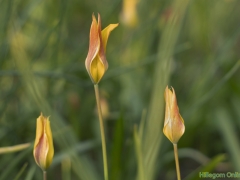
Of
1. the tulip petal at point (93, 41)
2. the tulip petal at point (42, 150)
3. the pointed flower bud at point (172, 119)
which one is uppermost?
the tulip petal at point (93, 41)

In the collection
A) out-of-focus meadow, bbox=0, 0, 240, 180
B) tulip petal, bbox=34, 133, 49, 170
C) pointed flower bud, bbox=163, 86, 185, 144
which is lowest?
tulip petal, bbox=34, 133, 49, 170

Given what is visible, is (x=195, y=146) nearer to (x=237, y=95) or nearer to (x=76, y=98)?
(x=237, y=95)

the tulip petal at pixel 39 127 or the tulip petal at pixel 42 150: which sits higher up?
the tulip petal at pixel 39 127

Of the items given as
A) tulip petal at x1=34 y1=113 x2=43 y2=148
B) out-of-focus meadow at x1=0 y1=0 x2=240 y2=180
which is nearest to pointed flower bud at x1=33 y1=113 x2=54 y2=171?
tulip petal at x1=34 y1=113 x2=43 y2=148

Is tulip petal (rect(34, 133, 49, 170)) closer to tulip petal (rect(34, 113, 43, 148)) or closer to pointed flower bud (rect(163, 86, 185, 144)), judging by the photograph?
tulip petal (rect(34, 113, 43, 148))

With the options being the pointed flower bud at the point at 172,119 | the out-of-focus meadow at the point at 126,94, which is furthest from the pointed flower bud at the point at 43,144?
the out-of-focus meadow at the point at 126,94

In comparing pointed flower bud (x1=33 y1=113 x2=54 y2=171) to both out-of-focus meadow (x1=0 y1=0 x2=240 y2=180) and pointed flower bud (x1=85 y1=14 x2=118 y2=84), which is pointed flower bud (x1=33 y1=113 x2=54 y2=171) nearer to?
pointed flower bud (x1=85 y1=14 x2=118 y2=84)

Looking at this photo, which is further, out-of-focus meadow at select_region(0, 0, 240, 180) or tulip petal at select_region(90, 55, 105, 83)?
out-of-focus meadow at select_region(0, 0, 240, 180)

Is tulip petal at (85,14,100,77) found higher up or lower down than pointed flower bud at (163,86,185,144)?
higher up

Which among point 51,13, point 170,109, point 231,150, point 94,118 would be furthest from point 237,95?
point 170,109

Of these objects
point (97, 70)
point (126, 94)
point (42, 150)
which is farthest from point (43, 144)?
point (126, 94)

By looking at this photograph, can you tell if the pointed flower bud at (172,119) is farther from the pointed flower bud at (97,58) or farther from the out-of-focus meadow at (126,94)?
the out-of-focus meadow at (126,94)
